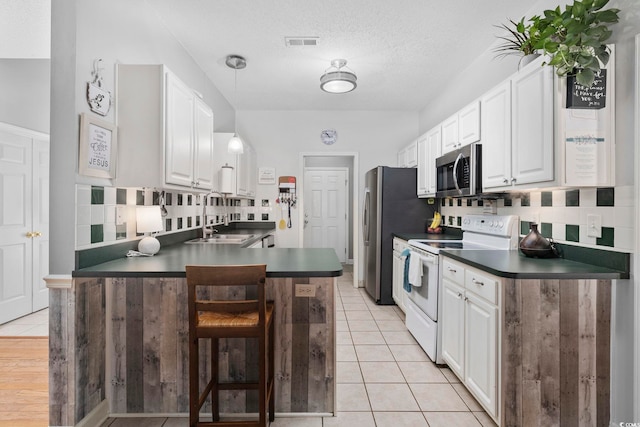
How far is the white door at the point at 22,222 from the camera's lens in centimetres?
350

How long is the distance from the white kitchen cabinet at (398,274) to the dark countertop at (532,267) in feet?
4.87

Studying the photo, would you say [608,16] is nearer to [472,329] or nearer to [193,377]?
[472,329]

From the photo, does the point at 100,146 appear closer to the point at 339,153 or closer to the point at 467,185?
the point at 467,185

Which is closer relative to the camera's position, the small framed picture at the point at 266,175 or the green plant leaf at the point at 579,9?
the green plant leaf at the point at 579,9

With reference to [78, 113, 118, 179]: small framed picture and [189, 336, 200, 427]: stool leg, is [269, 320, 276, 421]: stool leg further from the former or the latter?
[78, 113, 118, 179]: small framed picture

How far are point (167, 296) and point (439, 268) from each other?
1.96m

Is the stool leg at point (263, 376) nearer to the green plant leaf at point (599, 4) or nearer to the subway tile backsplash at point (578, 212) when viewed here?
the subway tile backsplash at point (578, 212)

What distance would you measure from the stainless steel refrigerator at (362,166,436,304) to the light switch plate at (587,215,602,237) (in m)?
2.40

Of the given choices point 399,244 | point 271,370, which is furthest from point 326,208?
point 271,370

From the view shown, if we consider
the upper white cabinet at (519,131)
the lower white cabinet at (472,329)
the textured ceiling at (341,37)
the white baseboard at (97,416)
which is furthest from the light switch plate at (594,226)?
the white baseboard at (97,416)

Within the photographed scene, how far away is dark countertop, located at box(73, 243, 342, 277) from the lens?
1814mm

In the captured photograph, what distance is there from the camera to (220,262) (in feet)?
6.97

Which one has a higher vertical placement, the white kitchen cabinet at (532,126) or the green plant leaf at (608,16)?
the green plant leaf at (608,16)

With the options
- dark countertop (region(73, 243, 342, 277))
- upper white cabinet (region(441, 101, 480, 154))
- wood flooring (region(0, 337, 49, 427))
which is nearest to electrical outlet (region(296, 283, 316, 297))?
dark countertop (region(73, 243, 342, 277))
